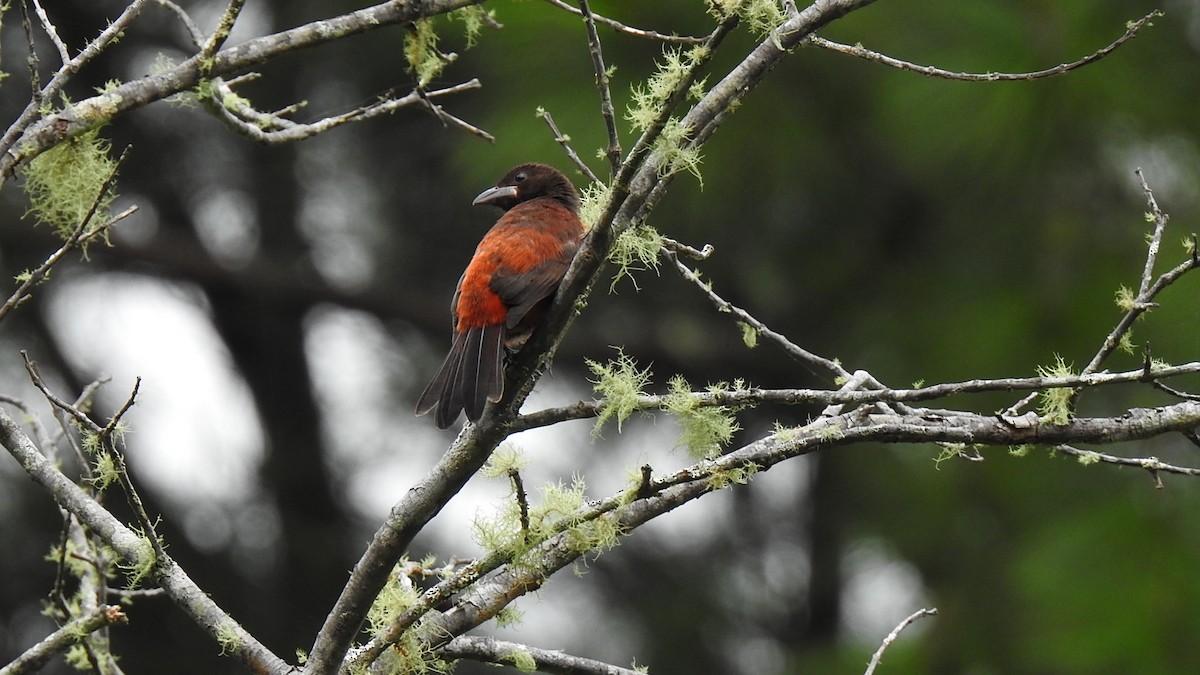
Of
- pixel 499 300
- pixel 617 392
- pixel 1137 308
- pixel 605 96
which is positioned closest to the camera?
pixel 605 96

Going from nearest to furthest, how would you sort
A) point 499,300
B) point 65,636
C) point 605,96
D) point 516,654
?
1. point 605,96
2. point 516,654
3. point 65,636
4. point 499,300

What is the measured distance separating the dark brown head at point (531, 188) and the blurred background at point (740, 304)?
777mm

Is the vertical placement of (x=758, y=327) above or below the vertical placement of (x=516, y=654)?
above

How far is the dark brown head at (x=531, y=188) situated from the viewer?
5.22 metres

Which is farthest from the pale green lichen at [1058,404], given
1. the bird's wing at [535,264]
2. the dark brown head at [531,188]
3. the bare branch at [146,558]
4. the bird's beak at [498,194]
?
the bird's beak at [498,194]

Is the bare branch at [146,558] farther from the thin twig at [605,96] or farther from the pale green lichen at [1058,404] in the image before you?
the pale green lichen at [1058,404]

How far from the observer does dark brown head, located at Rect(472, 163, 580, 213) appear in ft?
17.1

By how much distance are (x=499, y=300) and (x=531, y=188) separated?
1324mm

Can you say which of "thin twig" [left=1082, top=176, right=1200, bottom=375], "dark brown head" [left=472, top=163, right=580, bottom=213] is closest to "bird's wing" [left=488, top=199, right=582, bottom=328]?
"dark brown head" [left=472, top=163, right=580, bottom=213]

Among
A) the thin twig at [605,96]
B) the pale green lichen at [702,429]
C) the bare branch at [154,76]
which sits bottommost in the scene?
the pale green lichen at [702,429]

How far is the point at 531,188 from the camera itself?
524cm

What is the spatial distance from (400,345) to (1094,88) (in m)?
4.62

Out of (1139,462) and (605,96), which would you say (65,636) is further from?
A: (1139,462)

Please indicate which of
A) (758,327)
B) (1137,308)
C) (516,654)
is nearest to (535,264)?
(758,327)
